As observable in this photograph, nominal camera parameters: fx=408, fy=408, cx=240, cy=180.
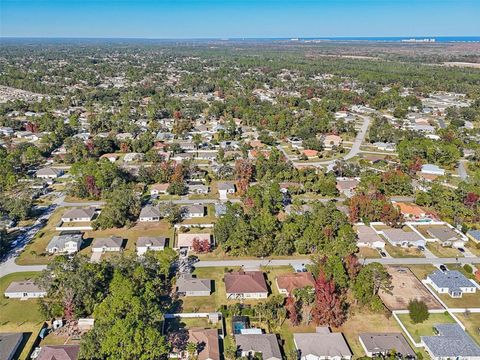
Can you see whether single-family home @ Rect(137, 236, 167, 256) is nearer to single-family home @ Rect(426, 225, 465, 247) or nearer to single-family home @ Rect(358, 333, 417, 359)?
single-family home @ Rect(358, 333, 417, 359)

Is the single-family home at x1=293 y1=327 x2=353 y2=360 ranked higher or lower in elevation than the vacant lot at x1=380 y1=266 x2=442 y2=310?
higher

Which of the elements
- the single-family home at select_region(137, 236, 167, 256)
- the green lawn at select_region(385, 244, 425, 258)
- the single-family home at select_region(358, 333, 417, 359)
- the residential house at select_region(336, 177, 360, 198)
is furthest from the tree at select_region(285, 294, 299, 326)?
the residential house at select_region(336, 177, 360, 198)

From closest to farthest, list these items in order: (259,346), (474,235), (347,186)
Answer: (259,346) < (474,235) < (347,186)

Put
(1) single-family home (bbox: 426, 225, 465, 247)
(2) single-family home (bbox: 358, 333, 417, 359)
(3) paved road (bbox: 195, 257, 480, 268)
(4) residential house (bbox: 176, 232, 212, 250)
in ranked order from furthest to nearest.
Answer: (1) single-family home (bbox: 426, 225, 465, 247) < (4) residential house (bbox: 176, 232, 212, 250) < (3) paved road (bbox: 195, 257, 480, 268) < (2) single-family home (bbox: 358, 333, 417, 359)

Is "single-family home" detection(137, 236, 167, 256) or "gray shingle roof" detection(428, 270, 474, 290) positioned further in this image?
"single-family home" detection(137, 236, 167, 256)

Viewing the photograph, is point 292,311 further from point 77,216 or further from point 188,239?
point 77,216

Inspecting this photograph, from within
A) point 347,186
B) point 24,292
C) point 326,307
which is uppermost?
point 326,307

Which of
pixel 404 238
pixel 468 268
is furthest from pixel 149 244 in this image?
pixel 468 268
